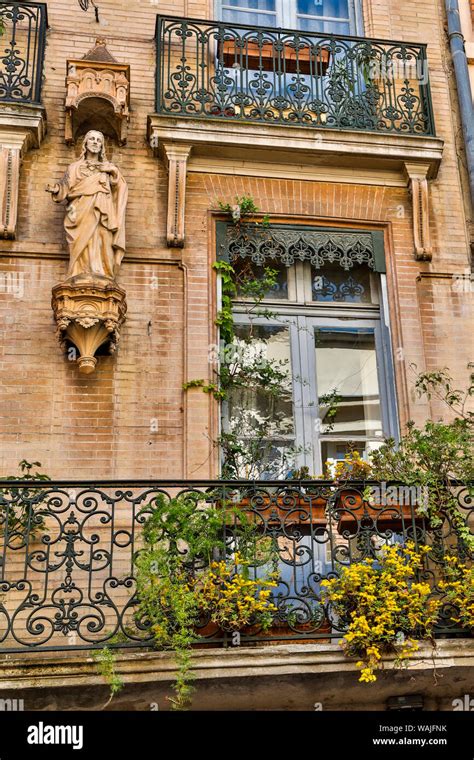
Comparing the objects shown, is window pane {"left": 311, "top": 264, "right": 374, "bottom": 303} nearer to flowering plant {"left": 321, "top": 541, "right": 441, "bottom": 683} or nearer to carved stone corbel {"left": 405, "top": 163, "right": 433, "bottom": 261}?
carved stone corbel {"left": 405, "top": 163, "right": 433, "bottom": 261}

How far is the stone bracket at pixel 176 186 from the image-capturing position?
9.10 metres

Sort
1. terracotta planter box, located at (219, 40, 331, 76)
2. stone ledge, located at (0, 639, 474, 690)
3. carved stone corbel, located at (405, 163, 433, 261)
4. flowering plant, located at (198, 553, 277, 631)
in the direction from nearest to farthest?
stone ledge, located at (0, 639, 474, 690)
flowering plant, located at (198, 553, 277, 631)
carved stone corbel, located at (405, 163, 433, 261)
terracotta planter box, located at (219, 40, 331, 76)

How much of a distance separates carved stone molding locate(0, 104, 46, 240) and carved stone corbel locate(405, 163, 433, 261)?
376cm

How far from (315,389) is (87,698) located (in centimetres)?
367

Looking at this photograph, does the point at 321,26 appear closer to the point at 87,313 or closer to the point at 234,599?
the point at 87,313

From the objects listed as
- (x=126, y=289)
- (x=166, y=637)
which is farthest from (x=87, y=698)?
(x=126, y=289)

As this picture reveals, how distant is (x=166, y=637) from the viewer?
21.7ft

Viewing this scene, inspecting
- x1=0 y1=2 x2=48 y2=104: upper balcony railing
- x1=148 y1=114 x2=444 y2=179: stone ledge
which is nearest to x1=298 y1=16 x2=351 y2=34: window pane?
x1=148 y1=114 x2=444 y2=179: stone ledge

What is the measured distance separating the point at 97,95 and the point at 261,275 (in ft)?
7.78

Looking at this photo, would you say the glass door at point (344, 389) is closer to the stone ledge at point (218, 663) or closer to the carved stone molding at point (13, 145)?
the stone ledge at point (218, 663)

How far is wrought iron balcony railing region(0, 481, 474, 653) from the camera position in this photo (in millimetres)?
6934

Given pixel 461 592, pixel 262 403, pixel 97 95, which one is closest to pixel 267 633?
pixel 461 592

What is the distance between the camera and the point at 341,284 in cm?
964
